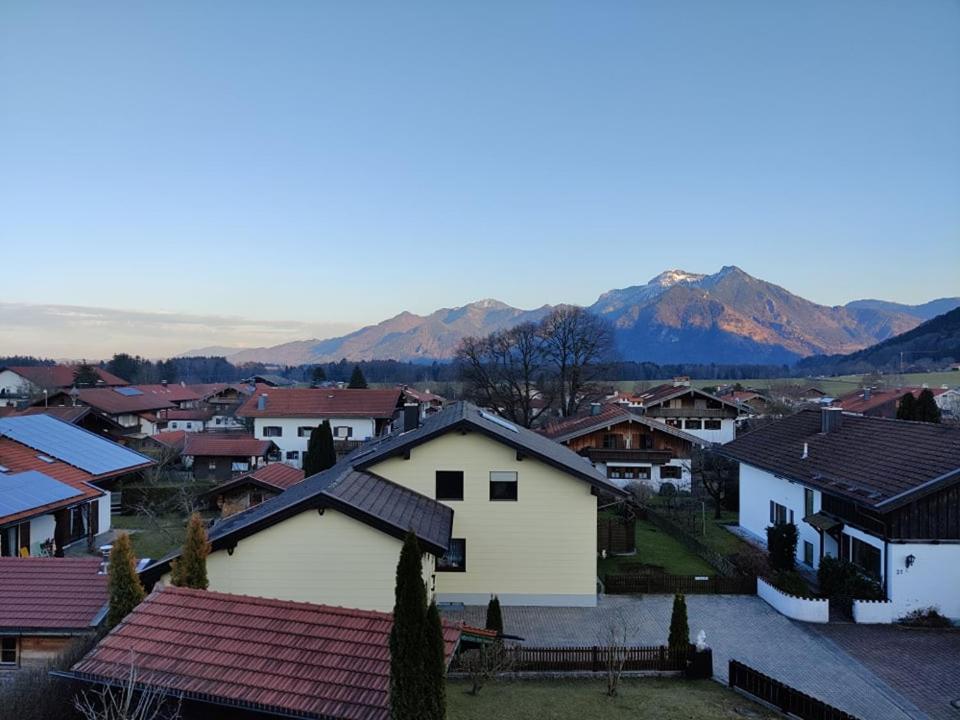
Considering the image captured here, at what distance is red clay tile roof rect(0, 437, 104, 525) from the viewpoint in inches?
1021

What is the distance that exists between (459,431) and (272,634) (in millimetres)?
11896

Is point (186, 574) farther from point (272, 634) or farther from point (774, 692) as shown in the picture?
point (774, 692)

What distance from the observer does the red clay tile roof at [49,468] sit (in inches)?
1021

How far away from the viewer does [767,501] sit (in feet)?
94.5

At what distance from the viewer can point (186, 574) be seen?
44.9 feet

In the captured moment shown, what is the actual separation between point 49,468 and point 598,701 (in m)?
23.8

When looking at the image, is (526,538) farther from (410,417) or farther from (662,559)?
(410,417)

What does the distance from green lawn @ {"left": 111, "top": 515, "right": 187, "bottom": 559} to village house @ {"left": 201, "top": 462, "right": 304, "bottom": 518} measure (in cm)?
190

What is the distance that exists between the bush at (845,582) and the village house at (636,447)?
819 inches

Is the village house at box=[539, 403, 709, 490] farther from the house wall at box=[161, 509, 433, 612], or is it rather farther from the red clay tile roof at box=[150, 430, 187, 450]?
the red clay tile roof at box=[150, 430, 187, 450]

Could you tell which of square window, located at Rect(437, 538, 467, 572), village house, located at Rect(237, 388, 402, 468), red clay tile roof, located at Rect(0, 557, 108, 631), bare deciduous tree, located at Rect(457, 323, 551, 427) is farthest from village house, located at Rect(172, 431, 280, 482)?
red clay tile roof, located at Rect(0, 557, 108, 631)

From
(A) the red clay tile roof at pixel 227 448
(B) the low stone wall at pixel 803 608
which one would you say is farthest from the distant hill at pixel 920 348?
(B) the low stone wall at pixel 803 608

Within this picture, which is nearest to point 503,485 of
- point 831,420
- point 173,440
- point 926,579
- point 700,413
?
point 926,579

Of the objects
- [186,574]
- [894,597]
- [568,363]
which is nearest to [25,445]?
[186,574]
